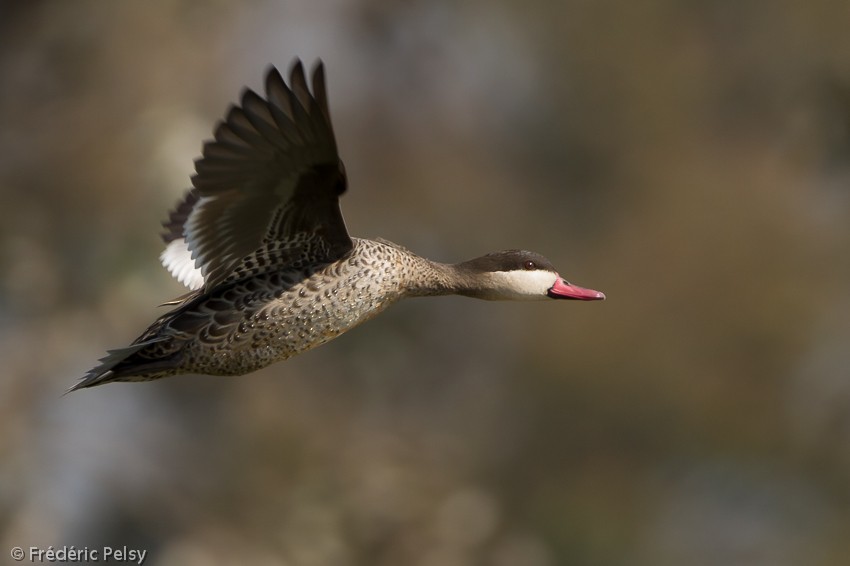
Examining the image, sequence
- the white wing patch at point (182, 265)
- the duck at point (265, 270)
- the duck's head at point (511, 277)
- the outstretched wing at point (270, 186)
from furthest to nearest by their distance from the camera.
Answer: the white wing patch at point (182, 265) < the duck's head at point (511, 277) < the duck at point (265, 270) < the outstretched wing at point (270, 186)

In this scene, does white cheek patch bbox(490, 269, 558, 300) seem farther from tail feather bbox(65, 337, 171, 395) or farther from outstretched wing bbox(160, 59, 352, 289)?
Answer: tail feather bbox(65, 337, 171, 395)

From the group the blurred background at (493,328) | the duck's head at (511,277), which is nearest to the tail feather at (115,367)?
the duck's head at (511,277)

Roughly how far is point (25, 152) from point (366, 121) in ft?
9.65

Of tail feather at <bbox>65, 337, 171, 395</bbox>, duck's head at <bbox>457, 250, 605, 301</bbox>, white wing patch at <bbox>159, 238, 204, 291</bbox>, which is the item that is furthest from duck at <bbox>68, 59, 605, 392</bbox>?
white wing patch at <bbox>159, 238, 204, 291</bbox>

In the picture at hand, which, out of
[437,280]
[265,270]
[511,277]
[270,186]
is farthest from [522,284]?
[270,186]

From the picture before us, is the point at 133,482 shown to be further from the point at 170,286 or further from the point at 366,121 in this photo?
the point at 366,121

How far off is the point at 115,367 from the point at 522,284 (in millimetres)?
1574

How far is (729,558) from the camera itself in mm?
10641

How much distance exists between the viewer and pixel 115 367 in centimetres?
421

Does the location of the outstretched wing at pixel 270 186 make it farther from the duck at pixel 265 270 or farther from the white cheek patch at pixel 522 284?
the white cheek patch at pixel 522 284

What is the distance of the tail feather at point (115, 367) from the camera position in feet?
13.6

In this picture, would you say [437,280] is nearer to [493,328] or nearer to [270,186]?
[270,186]

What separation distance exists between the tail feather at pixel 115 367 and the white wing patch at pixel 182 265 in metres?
0.91

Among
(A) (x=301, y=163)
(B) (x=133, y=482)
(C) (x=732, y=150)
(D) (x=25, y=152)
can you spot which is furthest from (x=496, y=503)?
(A) (x=301, y=163)
